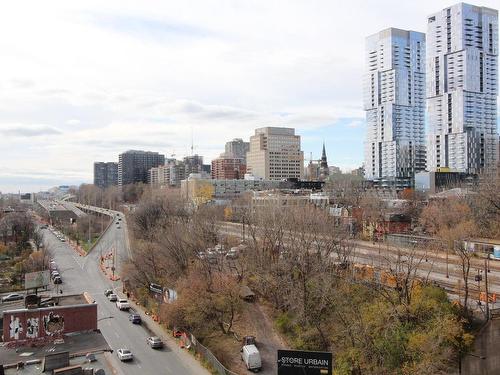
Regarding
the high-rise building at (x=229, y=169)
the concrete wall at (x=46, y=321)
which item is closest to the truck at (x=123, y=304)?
the concrete wall at (x=46, y=321)

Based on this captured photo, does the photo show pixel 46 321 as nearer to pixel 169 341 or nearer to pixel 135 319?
pixel 135 319

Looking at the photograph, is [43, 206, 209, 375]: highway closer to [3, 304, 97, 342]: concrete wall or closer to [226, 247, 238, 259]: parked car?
[3, 304, 97, 342]: concrete wall

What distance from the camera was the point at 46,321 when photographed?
108 feet

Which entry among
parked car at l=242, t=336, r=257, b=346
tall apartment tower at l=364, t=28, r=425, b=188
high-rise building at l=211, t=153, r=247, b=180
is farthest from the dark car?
high-rise building at l=211, t=153, r=247, b=180

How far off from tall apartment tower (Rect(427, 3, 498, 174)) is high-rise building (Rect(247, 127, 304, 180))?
75599mm

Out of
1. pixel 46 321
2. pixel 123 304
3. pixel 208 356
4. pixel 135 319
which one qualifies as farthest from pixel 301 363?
pixel 123 304

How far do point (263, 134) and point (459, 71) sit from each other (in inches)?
3394

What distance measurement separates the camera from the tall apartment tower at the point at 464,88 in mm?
110856

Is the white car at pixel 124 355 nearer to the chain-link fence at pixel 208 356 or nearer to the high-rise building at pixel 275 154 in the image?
the chain-link fence at pixel 208 356

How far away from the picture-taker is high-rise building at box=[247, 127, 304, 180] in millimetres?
183250

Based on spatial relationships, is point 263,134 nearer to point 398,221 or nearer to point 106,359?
point 398,221

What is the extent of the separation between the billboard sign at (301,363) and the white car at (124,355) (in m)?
12.1

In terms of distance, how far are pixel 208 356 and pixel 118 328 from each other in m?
10.2

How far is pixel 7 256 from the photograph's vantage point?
62.7 metres
